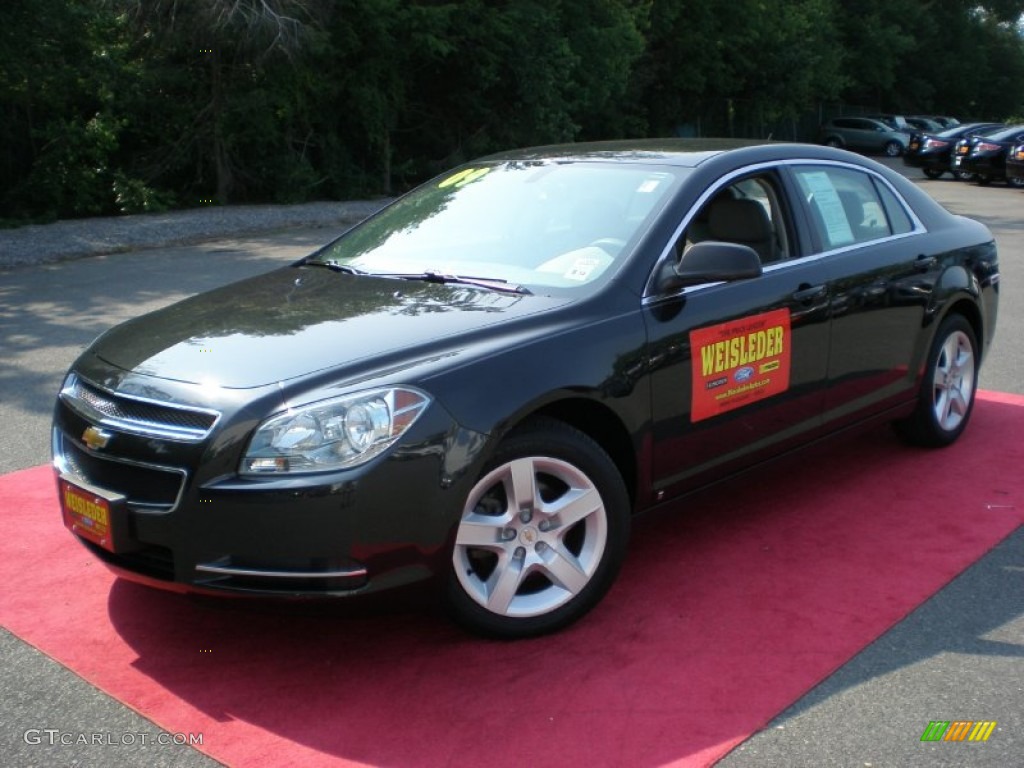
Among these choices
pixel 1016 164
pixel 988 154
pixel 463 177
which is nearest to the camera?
pixel 463 177

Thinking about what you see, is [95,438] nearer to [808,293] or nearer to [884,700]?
[884,700]

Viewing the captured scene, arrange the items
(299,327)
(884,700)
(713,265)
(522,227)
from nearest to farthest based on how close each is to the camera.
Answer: (884,700), (299,327), (713,265), (522,227)

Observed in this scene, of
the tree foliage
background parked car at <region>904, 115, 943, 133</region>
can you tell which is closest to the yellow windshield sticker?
the tree foliage

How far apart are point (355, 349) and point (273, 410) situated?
41cm

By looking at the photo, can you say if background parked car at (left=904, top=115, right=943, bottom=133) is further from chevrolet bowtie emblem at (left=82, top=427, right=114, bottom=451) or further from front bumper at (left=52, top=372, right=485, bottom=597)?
chevrolet bowtie emblem at (left=82, top=427, right=114, bottom=451)

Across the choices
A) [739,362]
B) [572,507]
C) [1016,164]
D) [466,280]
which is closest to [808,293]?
[739,362]

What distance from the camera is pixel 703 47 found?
124 feet

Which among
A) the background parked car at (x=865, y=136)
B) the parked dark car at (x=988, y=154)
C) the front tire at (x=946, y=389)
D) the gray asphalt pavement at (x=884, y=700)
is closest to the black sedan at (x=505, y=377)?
the front tire at (x=946, y=389)

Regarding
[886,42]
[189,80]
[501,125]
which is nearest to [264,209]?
[189,80]

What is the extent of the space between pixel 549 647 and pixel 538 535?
1.23ft

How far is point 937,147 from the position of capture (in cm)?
3056

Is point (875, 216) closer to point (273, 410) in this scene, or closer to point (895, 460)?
point (895, 460)

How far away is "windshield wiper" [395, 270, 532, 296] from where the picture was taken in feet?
13.7

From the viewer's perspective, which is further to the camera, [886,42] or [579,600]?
[886,42]
